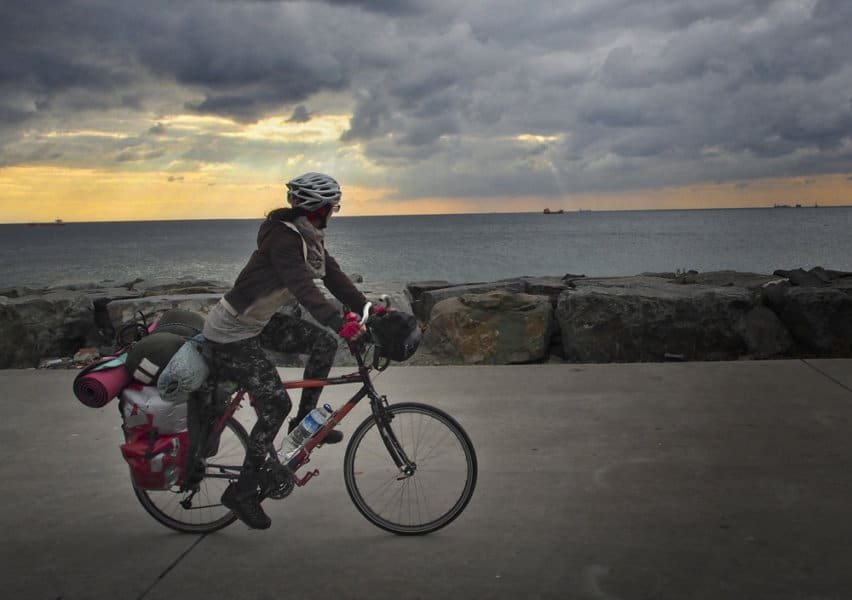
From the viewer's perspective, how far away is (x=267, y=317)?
149 inches

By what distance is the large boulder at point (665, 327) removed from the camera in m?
8.16

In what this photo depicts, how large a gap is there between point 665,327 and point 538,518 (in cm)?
452

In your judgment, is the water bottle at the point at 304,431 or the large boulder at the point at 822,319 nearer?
the water bottle at the point at 304,431

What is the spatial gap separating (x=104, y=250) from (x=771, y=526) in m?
104

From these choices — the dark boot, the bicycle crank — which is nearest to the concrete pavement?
the dark boot

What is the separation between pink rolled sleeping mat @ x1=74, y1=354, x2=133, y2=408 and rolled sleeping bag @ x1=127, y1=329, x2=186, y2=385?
6 centimetres

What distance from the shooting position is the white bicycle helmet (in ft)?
12.3

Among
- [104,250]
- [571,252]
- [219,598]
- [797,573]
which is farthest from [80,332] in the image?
[104,250]

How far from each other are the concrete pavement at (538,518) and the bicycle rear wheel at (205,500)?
0.09 meters

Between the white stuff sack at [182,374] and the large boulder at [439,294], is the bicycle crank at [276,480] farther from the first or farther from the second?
the large boulder at [439,294]

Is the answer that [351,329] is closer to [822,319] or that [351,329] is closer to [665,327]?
[665,327]

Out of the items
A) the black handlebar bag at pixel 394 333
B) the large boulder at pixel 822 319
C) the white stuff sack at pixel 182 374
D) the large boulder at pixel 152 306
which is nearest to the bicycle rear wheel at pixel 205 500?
the white stuff sack at pixel 182 374

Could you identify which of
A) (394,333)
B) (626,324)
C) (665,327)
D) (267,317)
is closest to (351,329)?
(394,333)

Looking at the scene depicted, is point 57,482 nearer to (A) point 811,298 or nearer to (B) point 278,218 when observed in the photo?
(B) point 278,218
